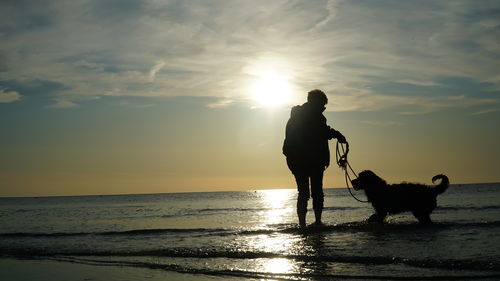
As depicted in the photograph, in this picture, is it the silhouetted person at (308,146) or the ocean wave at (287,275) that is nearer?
the ocean wave at (287,275)

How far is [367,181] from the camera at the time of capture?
30.8 feet

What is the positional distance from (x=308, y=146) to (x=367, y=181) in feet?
5.45

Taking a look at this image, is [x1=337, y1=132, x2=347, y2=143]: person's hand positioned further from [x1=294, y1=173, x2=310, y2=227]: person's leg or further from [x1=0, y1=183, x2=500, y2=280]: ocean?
[x1=0, y1=183, x2=500, y2=280]: ocean

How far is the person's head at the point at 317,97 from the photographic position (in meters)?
→ 8.72

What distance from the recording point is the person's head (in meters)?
8.72

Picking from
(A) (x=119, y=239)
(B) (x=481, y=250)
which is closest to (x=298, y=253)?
(B) (x=481, y=250)

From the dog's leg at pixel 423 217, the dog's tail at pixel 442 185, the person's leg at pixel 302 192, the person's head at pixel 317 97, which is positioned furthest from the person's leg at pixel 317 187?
the dog's tail at pixel 442 185

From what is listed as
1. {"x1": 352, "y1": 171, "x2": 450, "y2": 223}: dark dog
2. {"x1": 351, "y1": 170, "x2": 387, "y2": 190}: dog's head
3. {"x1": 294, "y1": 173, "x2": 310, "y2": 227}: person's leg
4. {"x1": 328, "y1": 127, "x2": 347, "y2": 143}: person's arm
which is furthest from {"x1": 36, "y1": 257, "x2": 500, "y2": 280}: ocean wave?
{"x1": 351, "y1": 170, "x2": 387, "y2": 190}: dog's head

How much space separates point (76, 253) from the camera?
24.2 feet

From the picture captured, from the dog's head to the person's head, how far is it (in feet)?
5.89

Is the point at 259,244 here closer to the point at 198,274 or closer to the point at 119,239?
the point at 198,274

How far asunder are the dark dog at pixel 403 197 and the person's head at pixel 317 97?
1.92 meters

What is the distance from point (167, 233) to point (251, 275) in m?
5.31

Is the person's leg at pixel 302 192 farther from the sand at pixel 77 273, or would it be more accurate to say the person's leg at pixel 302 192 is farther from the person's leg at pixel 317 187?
the sand at pixel 77 273
